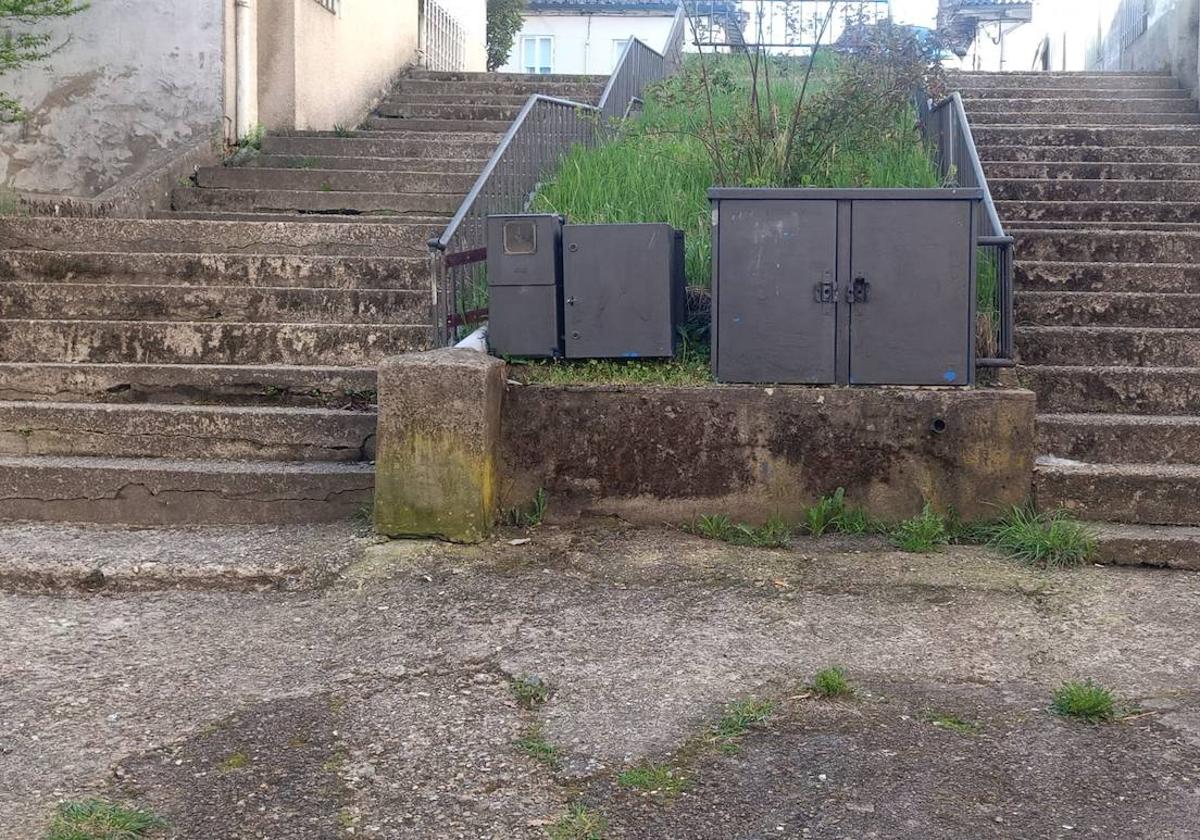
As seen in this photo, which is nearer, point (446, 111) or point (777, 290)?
point (777, 290)

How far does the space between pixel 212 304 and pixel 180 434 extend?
1.38 metres

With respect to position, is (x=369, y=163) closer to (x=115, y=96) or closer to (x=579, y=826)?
(x=115, y=96)

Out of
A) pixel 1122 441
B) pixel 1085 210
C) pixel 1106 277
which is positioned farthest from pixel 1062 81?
pixel 1122 441

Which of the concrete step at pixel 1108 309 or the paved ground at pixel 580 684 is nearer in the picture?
the paved ground at pixel 580 684

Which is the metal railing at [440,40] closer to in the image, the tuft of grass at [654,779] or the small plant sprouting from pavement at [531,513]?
the small plant sprouting from pavement at [531,513]

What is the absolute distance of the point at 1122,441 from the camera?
589cm

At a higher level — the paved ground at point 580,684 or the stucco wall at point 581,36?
the stucco wall at point 581,36

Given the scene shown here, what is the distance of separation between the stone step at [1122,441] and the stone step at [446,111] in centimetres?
790

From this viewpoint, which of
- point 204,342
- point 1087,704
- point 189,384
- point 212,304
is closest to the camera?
point 1087,704

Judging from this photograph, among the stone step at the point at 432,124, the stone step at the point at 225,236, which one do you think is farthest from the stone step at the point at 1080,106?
the stone step at the point at 225,236

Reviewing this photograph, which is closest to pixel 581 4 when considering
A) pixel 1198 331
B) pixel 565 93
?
pixel 565 93

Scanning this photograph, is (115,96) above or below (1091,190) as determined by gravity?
above

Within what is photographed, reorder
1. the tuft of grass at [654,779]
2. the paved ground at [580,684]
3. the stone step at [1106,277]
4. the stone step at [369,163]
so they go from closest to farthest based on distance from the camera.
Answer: the paved ground at [580,684] → the tuft of grass at [654,779] → the stone step at [1106,277] → the stone step at [369,163]

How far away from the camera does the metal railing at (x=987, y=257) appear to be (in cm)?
573
